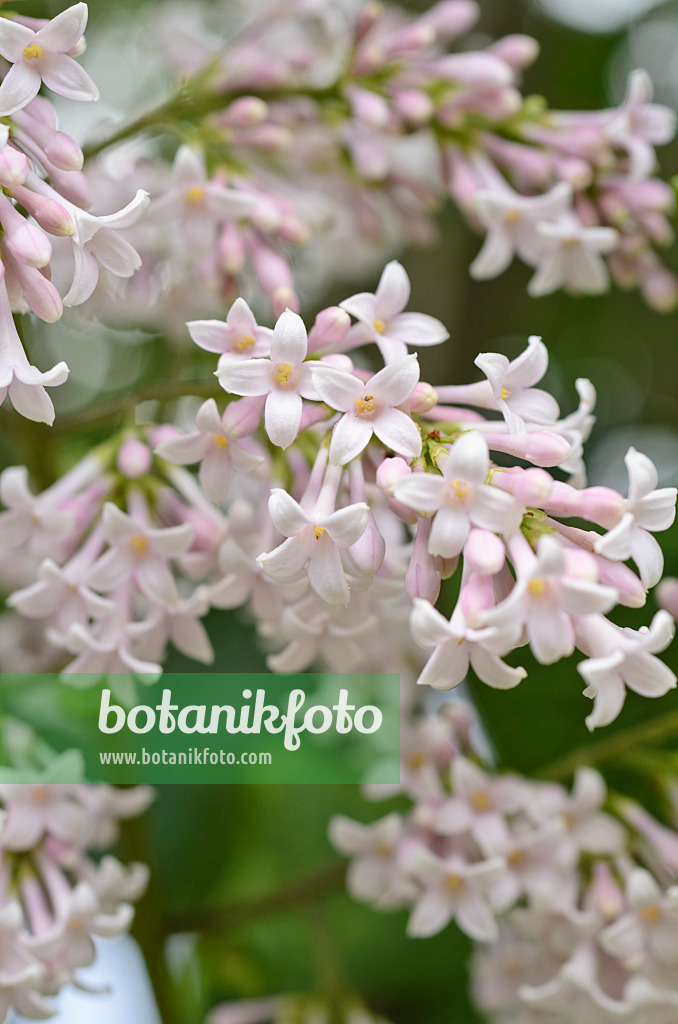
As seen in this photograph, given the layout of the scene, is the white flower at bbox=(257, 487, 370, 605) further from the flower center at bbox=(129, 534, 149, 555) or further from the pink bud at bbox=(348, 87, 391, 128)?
the pink bud at bbox=(348, 87, 391, 128)

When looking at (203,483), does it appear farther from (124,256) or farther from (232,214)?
(232,214)

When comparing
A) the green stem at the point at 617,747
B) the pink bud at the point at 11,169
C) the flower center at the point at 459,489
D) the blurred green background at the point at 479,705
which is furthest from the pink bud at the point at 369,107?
the green stem at the point at 617,747

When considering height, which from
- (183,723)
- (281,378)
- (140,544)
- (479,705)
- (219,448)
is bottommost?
(479,705)

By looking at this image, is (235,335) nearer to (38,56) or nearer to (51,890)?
(38,56)

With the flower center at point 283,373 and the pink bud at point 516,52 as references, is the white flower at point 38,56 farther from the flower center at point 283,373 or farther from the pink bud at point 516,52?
the pink bud at point 516,52

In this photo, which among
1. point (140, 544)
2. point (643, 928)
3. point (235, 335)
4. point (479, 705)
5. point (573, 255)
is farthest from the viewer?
point (479, 705)

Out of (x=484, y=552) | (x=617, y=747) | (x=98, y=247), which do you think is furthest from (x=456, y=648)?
(x=617, y=747)
